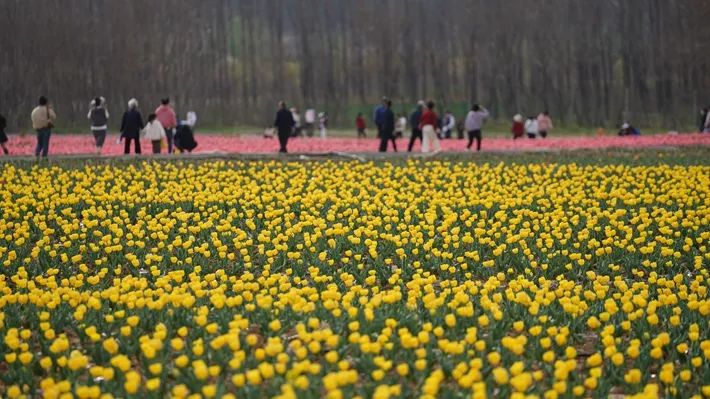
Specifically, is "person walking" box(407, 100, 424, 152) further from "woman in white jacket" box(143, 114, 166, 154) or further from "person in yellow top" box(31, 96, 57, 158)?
"person in yellow top" box(31, 96, 57, 158)

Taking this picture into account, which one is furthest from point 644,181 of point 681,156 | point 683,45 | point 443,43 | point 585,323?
point 443,43

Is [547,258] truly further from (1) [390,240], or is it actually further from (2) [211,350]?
(2) [211,350]

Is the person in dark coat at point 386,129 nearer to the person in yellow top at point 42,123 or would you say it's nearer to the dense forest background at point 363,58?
the person in yellow top at point 42,123

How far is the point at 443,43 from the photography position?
2501 inches

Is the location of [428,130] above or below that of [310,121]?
below

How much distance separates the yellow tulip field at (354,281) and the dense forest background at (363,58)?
34.1 meters

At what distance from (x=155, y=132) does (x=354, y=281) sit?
14257 millimetres

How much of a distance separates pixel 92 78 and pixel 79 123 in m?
2.41

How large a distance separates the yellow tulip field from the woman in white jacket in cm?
387

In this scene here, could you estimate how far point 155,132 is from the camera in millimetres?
23203

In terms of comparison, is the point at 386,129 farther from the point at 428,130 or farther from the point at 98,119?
the point at 98,119

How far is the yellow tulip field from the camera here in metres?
6.40

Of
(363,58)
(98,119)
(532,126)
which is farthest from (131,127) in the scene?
(363,58)

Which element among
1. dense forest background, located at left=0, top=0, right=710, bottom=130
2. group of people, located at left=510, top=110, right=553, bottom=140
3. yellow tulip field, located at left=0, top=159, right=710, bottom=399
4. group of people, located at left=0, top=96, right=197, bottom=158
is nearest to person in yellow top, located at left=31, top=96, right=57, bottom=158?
group of people, located at left=0, top=96, right=197, bottom=158
